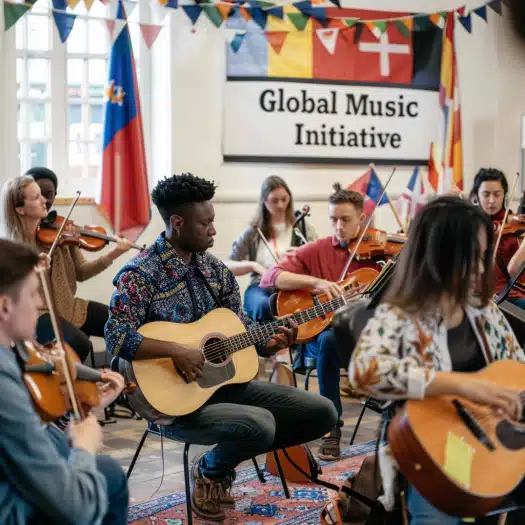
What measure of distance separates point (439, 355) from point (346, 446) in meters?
2.22

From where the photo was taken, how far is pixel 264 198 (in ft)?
17.4

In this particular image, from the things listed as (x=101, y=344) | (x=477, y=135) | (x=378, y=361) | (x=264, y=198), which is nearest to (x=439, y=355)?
(x=378, y=361)

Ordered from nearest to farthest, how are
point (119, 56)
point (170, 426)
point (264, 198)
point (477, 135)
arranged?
point (170, 426) → point (264, 198) → point (119, 56) → point (477, 135)

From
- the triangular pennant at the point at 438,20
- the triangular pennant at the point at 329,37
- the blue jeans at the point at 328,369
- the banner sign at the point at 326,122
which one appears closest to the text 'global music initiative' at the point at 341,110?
the banner sign at the point at 326,122

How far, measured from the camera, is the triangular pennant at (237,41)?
6266mm

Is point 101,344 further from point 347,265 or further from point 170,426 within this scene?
point 170,426

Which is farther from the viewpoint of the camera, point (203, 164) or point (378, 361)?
point (203, 164)

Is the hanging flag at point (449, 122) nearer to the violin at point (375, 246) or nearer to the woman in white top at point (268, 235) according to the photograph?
the woman in white top at point (268, 235)

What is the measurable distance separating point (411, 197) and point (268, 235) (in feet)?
6.69

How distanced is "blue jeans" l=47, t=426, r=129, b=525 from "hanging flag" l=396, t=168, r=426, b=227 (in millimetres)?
4768

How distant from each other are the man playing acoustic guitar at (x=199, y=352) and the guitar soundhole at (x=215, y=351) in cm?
6

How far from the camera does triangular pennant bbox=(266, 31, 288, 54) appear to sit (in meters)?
6.38

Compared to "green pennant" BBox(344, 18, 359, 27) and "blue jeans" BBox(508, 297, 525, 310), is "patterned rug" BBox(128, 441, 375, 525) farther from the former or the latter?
"green pennant" BBox(344, 18, 359, 27)

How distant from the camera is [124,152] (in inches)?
230
